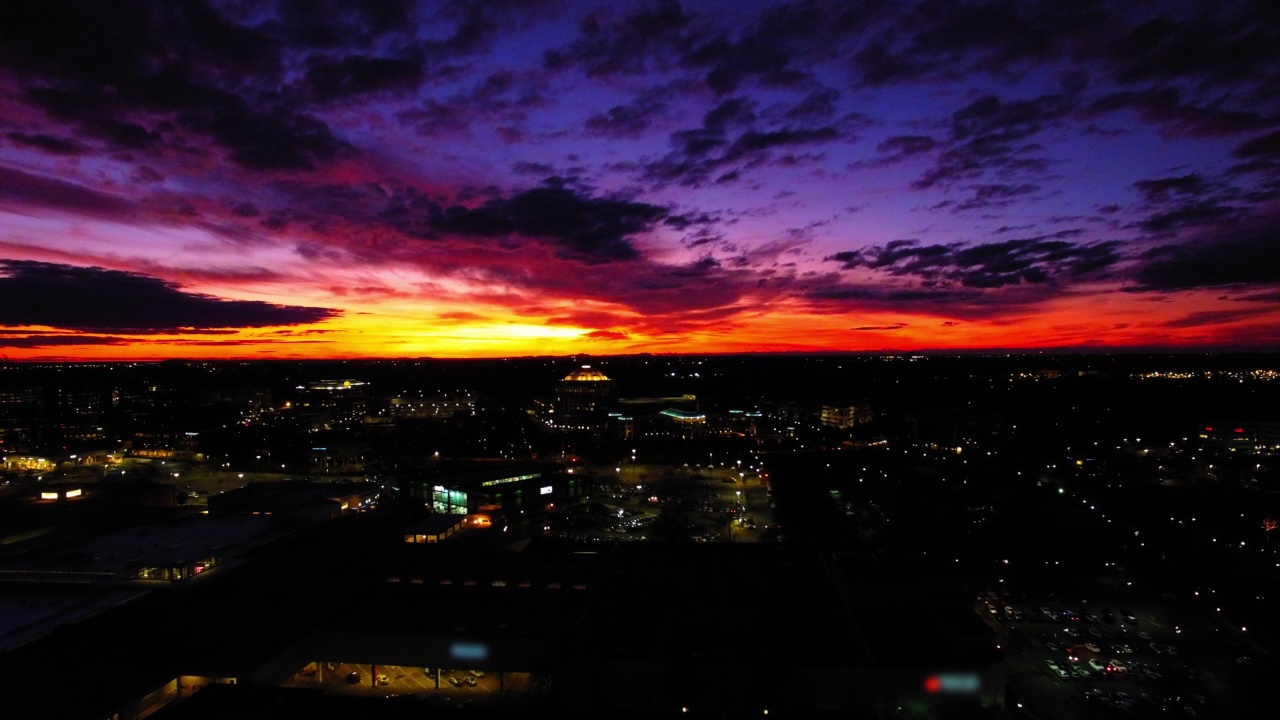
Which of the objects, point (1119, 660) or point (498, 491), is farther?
point (498, 491)

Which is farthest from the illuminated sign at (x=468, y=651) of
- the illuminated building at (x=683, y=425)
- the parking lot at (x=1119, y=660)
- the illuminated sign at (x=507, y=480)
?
the illuminated building at (x=683, y=425)

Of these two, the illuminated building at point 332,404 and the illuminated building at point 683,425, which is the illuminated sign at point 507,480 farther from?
the illuminated building at point 332,404

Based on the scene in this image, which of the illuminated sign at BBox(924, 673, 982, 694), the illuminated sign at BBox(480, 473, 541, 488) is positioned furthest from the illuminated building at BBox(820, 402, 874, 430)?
the illuminated sign at BBox(924, 673, 982, 694)

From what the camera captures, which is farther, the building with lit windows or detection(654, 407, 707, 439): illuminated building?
detection(654, 407, 707, 439): illuminated building

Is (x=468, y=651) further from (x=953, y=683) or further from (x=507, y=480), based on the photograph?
(x=507, y=480)

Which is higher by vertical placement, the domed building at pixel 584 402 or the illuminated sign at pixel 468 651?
the domed building at pixel 584 402

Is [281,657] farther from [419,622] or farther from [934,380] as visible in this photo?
[934,380]

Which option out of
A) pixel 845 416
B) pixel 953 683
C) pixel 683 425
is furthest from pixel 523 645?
pixel 845 416

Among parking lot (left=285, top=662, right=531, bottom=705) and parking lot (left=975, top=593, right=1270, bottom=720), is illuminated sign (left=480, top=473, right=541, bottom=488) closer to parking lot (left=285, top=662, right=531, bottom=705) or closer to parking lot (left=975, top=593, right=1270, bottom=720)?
parking lot (left=285, top=662, right=531, bottom=705)
